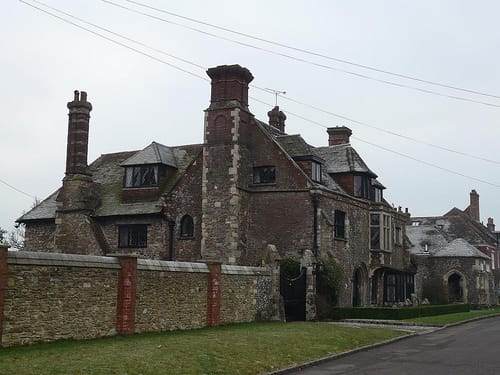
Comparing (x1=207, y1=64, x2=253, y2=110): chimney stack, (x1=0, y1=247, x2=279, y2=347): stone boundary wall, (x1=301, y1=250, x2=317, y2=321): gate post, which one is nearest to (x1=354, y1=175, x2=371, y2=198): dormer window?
(x1=301, y1=250, x2=317, y2=321): gate post

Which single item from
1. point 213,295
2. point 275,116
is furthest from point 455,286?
point 213,295

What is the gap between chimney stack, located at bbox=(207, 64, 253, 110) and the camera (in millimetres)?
36531

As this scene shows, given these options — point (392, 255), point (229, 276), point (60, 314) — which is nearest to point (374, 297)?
point (392, 255)

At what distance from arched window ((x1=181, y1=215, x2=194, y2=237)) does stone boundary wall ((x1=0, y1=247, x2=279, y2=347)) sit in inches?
389

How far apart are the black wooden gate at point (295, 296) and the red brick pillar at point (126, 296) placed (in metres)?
13.0

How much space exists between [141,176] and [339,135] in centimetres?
1548

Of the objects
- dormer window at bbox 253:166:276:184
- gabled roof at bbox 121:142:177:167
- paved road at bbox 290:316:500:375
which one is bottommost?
paved road at bbox 290:316:500:375

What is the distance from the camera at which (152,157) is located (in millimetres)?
40250

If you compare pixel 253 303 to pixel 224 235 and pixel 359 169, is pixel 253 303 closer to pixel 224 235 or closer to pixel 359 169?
pixel 224 235

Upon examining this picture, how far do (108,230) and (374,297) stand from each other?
56.4ft

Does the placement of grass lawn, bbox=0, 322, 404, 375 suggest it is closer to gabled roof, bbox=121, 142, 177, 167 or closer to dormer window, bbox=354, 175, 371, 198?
dormer window, bbox=354, 175, 371, 198

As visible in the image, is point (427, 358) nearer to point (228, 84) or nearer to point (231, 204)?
point (231, 204)

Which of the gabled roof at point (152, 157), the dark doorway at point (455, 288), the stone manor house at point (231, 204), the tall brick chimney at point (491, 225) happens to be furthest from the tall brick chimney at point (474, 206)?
the gabled roof at point (152, 157)

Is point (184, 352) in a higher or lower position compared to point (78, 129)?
lower
